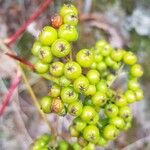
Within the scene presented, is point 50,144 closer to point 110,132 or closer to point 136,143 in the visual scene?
point 110,132

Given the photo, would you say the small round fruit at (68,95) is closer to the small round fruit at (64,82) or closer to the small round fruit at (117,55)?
the small round fruit at (64,82)

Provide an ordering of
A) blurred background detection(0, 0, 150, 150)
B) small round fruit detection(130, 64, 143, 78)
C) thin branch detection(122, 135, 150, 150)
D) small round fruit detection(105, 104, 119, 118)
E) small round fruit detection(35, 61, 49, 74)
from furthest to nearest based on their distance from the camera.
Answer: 1. thin branch detection(122, 135, 150, 150)
2. blurred background detection(0, 0, 150, 150)
3. small round fruit detection(130, 64, 143, 78)
4. small round fruit detection(105, 104, 119, 118)
5. small round fruit detection(35, 61, 49, 74)

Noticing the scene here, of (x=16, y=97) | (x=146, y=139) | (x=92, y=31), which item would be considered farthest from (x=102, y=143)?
(x=92, y=31)

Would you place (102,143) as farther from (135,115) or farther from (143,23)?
(143,23)

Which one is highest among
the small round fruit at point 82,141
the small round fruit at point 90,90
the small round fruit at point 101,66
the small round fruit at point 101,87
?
the small round fruit at point 101,66

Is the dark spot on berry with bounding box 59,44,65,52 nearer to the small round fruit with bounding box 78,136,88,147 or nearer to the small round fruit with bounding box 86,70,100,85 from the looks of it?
the small round fruit with bounding box 86,70,100,85

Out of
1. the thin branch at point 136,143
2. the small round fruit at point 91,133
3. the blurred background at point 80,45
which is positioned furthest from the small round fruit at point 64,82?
the thin branch at point 136,143

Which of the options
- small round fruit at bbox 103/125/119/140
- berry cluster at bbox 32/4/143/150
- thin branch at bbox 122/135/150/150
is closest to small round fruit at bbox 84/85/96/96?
berry cluster at bbox 32/4/143/150

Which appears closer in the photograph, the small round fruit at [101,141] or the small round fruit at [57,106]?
the small round fruit at [57,106]
